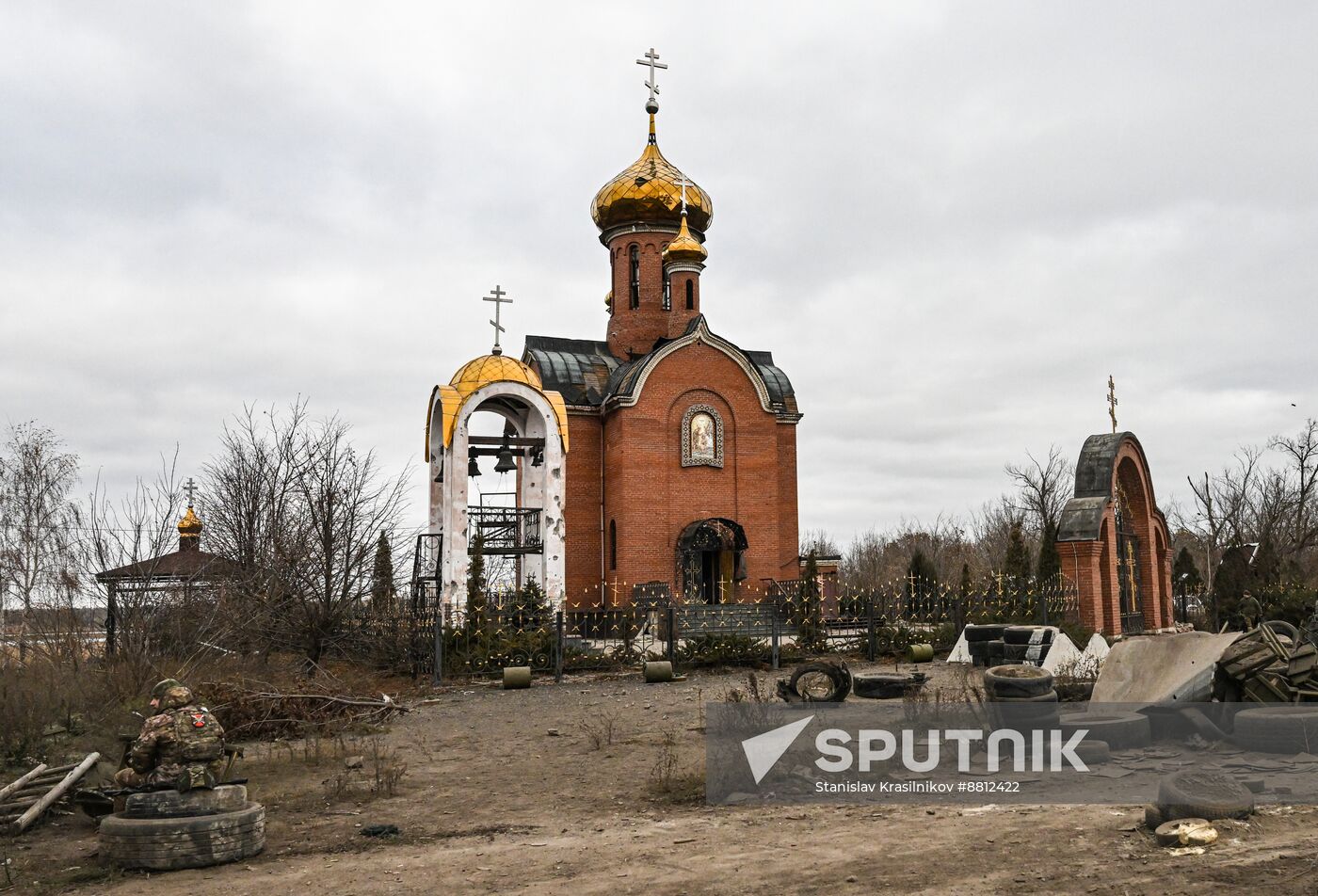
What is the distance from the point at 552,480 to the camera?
20422 mm

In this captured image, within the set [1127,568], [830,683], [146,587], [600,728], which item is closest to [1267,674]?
[830,683]

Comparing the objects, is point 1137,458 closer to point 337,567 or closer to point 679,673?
point 679,673

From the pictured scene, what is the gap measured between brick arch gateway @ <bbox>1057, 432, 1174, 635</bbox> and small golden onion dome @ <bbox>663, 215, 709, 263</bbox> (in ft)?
33.3

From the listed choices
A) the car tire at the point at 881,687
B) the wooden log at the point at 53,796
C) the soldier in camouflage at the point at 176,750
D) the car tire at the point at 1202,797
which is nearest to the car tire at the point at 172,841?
the soldier in camouflage at the point at 176,750

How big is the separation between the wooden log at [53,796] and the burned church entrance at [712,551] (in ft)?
53.9

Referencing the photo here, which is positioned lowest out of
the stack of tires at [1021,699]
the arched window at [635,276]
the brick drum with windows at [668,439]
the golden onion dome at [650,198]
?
the stack of tires at [1021,699]

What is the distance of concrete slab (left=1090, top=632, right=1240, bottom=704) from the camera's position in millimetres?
9375

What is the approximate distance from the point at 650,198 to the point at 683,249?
1707mm

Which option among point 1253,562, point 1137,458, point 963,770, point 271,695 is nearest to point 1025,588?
point 1137,458

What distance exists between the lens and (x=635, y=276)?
90.9 feet

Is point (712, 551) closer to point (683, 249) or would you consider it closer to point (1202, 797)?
point (683, 249)

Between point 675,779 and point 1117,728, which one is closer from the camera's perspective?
point 675,779

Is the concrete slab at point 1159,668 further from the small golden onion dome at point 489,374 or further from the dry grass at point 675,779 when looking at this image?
the small golden onion dome at point 489,374

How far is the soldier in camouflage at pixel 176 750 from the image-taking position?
21.4 ft
